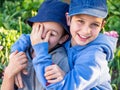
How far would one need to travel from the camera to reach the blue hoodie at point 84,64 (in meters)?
2.60

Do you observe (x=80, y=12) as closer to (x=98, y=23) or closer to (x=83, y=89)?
(x=98, y=23)

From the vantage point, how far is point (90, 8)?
8.73 ft

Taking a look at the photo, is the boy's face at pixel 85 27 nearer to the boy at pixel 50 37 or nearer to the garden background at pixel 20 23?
the boy at pixel 50 37

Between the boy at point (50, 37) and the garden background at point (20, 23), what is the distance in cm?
105

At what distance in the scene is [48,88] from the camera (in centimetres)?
267

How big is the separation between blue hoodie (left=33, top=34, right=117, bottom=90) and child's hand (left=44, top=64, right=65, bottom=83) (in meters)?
0.02

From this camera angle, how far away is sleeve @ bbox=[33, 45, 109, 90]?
260cm

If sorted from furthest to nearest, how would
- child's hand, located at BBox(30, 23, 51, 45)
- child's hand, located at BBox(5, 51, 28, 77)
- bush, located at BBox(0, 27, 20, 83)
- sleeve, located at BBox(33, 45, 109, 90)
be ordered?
bush, located at BBox(0, 27, 20, 83) < child's hand, located at BBox(5, 51, 28, 77) < child's hand, located at BBox(30, 23, 51, 45) < sleeve, located at BBox(33, 45, 109, 90)

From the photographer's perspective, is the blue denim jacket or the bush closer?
the blue denim jacket

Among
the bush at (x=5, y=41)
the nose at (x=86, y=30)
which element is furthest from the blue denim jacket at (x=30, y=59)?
the bush at (x=5, y=41)

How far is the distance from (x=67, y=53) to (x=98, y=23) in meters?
0.31

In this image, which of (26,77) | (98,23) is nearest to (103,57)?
(98,23)

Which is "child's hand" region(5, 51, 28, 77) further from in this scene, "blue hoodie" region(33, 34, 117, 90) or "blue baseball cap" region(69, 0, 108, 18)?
"blue baseball cap" region(69, 0, 108, 18)

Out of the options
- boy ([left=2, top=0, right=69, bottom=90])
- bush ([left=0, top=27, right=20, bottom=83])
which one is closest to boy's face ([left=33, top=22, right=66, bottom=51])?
boy ([left=2, top=0, right=69, bottom=90])
